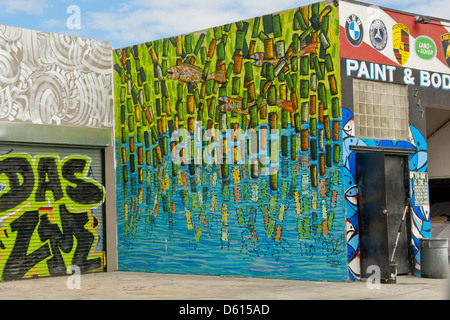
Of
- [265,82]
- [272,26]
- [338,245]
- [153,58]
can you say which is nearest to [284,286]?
[338,245]

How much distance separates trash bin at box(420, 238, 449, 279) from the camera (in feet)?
48.5

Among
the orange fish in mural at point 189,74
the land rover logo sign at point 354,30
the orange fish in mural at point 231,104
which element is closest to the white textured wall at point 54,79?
the orange fish in mural at point 189,74

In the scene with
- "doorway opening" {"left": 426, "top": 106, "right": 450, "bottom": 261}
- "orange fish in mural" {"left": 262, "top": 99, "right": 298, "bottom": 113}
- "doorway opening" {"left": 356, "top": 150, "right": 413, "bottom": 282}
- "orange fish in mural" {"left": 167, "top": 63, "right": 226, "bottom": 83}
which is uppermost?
"orange fish in mural" {"left": 167, "top": 63, "right": 226, "bottom": 83}

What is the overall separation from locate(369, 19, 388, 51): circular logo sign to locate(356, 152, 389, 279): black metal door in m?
2.43

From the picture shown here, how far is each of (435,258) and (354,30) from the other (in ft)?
16.3

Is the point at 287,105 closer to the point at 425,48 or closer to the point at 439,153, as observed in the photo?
the point at 425,48

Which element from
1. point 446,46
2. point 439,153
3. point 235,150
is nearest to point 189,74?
point 235,150

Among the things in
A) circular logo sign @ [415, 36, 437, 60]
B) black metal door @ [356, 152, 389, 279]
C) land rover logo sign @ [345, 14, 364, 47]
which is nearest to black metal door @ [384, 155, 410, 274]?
black metal door @ [356, 152, 389, 279]

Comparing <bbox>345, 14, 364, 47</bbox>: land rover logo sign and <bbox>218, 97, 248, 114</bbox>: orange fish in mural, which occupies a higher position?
<bbox>345, 14, 364, 47</bbox>: land rover logo sign

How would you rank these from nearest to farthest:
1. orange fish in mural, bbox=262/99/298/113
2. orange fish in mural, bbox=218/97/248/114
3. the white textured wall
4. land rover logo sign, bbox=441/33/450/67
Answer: orange fish in mural, bbox=262/99/298/113
orange fish in mural, bbox=218/97/248/114
the white textured wall
land rover logo sign, bbox=441/33/450/67

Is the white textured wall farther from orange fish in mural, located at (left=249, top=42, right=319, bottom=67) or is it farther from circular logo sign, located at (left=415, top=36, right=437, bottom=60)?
circular logo sign, located at (left=415, top=36, right=437, bottom=60)

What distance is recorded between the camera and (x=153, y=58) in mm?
17281

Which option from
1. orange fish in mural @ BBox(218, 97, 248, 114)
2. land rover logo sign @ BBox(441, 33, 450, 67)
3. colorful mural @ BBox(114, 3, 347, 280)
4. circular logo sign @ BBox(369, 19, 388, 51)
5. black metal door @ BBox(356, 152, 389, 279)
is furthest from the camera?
land rover logo sign @ BBox(441, 33, 450, 67)
